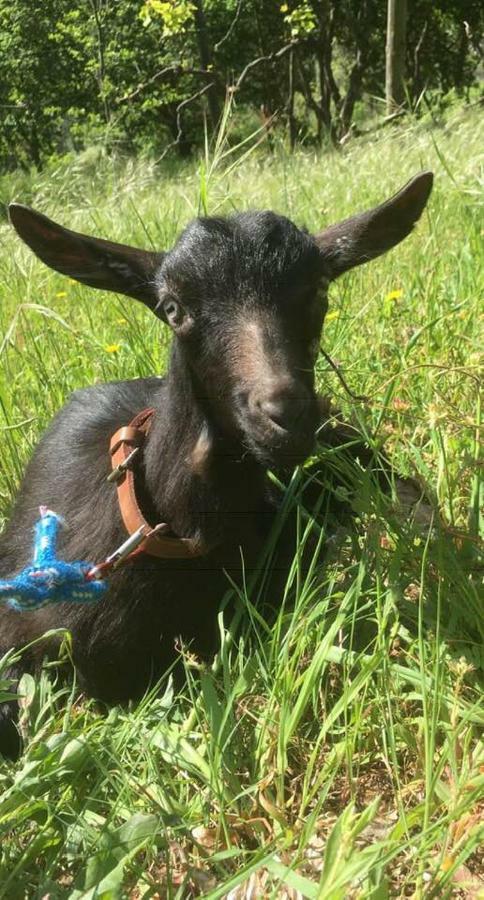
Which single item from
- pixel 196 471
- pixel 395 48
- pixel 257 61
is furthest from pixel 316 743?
pixel 395 48

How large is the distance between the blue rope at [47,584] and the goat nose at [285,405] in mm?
598

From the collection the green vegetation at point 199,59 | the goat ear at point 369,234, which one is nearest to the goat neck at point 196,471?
the goat ear at point 369,234

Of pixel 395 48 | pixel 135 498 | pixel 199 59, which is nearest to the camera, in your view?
pixel 135 498

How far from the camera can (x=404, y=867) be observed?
162 cm

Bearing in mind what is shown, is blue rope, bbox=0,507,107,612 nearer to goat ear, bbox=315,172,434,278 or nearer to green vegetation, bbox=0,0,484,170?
goat ear, bbox=315,172,434,278

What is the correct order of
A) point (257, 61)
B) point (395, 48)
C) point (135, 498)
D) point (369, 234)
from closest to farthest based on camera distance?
1. point (135, 498)
2. point (369, 234)
3. point (257, 61)
4. point (395, 48)

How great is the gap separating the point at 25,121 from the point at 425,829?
22.4m

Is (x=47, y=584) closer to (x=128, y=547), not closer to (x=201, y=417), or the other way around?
(x=128, y=547)

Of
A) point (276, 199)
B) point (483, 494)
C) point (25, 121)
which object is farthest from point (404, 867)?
point (25, 121)

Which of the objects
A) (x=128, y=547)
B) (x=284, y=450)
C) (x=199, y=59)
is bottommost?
(x=128, y=547)

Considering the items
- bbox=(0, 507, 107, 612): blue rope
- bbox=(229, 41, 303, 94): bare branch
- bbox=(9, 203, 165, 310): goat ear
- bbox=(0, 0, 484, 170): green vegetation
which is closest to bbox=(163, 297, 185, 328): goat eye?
bbox=(9, 203, 165, 310): goat ear

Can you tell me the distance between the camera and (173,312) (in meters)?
2.28

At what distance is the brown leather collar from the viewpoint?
229 centimetres

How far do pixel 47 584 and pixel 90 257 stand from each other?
91cm
